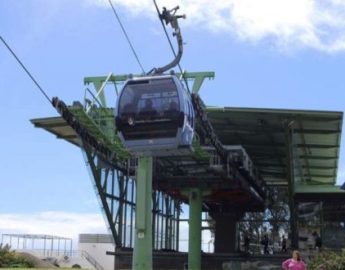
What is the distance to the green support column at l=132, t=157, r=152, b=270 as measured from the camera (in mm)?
Answer: 23812

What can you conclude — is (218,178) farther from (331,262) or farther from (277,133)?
(331,262)

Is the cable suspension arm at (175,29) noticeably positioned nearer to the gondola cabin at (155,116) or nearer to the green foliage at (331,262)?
the gondola cabin at (155,116)

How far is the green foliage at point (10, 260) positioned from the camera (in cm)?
3280

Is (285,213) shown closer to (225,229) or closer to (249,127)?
(225,229)

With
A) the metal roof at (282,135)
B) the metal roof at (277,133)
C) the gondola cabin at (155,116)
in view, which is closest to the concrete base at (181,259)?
the metal roof at (277,133)

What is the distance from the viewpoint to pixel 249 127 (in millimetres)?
43656

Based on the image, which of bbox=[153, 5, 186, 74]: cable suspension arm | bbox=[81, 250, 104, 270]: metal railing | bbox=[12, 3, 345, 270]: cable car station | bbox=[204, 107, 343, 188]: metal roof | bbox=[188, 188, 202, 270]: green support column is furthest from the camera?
bbox=[81, 250, 104, 270]: metal railing

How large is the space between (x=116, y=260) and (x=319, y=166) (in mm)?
18286

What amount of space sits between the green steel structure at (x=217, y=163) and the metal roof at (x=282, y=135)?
→ 6 centimetres

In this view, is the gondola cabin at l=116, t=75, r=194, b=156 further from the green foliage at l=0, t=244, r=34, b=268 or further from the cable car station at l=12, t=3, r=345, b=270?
the green foliage at l=0, t=244, r=34, b=268

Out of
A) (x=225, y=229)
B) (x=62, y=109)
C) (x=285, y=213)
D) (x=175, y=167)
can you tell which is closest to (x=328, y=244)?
(x=175, y=167)

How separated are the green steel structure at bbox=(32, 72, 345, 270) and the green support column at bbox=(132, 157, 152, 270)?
13.9 ft

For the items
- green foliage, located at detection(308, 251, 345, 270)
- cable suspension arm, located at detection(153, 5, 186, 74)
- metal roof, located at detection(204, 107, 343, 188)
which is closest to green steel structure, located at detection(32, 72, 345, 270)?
metal roof, located at detection(204, 107, 343, 188)

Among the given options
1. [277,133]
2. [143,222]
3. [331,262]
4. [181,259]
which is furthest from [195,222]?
[331,262]
